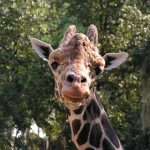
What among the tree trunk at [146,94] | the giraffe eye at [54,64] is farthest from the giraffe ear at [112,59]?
the tree trunk at [146,94]

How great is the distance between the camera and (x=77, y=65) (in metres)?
5.46

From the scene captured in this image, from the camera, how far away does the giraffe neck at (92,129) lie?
591cm

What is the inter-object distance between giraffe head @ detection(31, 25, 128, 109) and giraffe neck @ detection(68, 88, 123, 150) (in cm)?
23

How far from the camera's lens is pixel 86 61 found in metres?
5.66

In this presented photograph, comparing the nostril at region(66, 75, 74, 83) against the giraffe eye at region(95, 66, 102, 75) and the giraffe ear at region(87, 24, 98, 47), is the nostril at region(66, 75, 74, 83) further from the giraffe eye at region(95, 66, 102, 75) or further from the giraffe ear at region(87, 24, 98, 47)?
the giraffe ear at region(87, 24, 98, 47)

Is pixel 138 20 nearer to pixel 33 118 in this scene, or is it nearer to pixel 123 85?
pixel 123 85

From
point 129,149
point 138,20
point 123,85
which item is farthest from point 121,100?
point 138,20

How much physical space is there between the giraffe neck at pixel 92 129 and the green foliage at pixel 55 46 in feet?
30.3

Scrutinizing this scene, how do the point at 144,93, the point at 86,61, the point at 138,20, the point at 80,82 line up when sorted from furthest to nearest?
the point at 138,20
the point at 144,93
the point at 86,61
the point at 80,82

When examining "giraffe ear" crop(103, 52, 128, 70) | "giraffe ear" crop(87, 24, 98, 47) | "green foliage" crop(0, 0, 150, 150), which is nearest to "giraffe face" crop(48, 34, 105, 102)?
"giraffe ear" crop(87, 24, 98, 47)

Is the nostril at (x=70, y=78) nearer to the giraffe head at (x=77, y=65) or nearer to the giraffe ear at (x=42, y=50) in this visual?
the giraffe head at (x=77, y=65)

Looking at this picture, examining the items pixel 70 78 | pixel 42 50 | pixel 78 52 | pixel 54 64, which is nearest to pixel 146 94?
pixel 42 50

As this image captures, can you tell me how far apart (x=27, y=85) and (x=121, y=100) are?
2.92 metres

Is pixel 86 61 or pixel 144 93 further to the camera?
pixel 144 93
